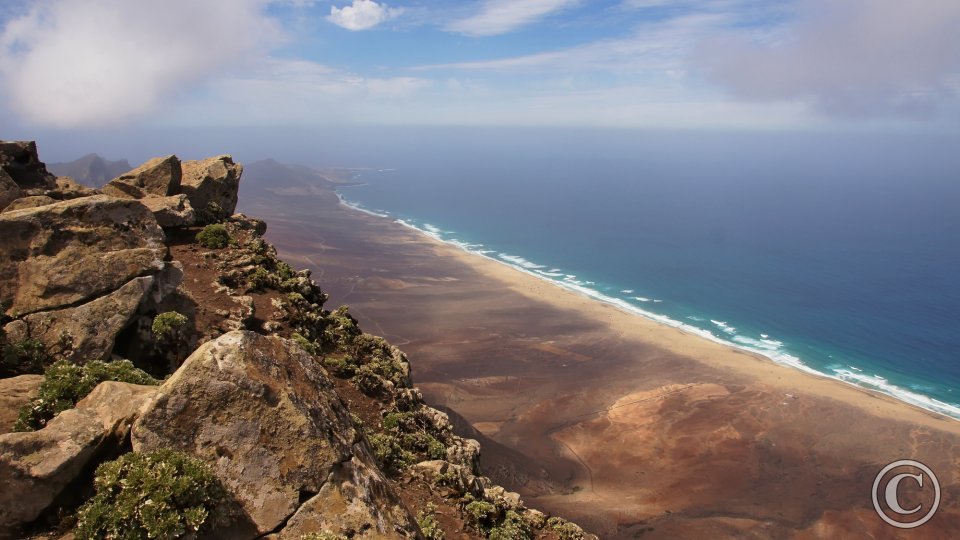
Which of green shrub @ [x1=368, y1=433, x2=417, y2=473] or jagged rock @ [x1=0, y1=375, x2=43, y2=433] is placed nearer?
jagged rock @ [x1=0, y1=375, x2=43, y2=433]

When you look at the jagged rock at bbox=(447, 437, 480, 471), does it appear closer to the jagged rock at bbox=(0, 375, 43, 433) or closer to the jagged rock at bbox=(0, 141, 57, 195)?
the jagged rock at bbox=(0, 375, 43, 433)

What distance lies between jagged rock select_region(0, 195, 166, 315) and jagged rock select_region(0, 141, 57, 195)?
969 cm

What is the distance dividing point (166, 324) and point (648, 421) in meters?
49.1

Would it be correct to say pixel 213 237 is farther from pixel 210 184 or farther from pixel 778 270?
pixel 778 270

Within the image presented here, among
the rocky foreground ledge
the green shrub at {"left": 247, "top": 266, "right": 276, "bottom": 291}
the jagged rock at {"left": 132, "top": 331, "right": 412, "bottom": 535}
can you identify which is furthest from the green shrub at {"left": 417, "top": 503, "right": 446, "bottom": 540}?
the green shrub at {"left": 247, "top": 266, "right": 276, "bottom": 291}

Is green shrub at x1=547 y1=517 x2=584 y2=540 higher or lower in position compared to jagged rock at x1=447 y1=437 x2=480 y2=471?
lower

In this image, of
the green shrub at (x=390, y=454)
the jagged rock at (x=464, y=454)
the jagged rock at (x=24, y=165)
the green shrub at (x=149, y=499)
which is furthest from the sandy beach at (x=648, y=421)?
the green shrub at (x=149, y=499)

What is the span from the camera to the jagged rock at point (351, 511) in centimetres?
686

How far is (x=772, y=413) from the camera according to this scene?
54219mm

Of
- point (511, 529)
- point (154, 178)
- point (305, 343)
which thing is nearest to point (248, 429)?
point (511, 529)

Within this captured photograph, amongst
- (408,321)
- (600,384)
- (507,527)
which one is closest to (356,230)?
(408,321)

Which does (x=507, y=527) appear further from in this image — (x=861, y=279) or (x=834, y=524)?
(x=861, y=279)

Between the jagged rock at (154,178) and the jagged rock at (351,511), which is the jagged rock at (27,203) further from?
the jagged rock at (351,511)

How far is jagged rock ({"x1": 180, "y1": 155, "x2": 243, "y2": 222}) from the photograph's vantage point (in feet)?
83.6
